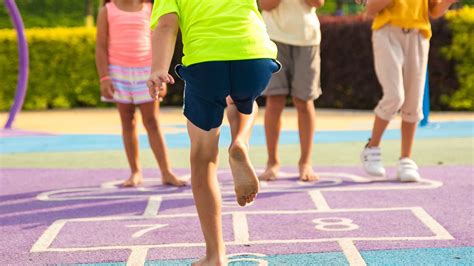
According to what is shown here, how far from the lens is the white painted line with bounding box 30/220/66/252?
4.21m

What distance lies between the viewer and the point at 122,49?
6254 mm

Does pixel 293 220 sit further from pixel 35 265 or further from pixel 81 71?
pixel 81 71

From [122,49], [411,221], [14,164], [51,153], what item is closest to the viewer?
[411,221]

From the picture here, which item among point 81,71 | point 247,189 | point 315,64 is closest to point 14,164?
point 315,64

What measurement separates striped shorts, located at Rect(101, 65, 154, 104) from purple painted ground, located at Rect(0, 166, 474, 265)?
0.67m

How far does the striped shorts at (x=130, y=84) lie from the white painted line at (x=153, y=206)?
83 centimetres

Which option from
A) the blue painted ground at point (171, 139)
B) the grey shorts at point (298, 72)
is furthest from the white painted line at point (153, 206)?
the blue painted ground at point (171, 139)

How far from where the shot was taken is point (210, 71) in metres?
3.48

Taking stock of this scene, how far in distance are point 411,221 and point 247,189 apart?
1582 mm

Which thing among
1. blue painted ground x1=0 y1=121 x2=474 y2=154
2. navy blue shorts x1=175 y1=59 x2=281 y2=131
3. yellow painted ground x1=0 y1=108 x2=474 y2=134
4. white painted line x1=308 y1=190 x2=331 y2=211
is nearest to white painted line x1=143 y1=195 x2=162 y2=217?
white painted line x1=308 y1=190 x2=331 y2=211

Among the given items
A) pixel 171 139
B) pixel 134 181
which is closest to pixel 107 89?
pixel 134 181

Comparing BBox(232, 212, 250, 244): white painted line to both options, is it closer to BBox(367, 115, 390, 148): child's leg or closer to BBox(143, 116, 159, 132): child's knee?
BBox(143, 116, 159, 132): child's knee

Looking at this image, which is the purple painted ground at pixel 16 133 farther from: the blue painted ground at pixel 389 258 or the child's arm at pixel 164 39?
the child's arm at pixel 164 39

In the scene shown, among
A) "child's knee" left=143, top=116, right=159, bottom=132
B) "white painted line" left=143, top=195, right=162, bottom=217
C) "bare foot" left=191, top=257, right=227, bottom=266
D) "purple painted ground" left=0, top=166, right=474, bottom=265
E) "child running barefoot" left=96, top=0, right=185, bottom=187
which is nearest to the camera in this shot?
"bare foot" left=191, top=257, right=227, bottom=266
